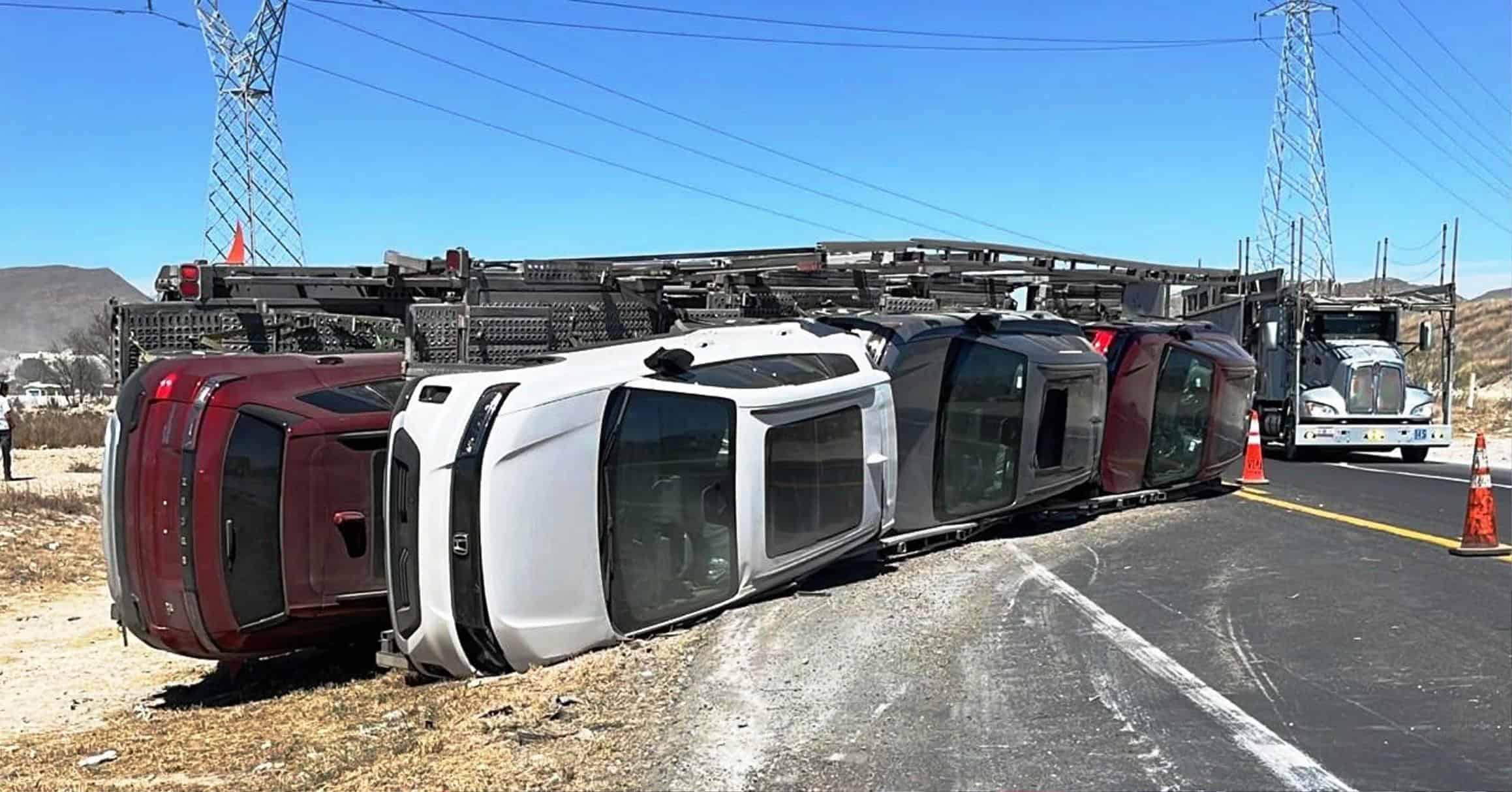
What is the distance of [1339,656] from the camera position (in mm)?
6980

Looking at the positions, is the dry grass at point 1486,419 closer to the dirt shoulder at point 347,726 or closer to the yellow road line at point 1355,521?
the yellow road line at point 1355,521

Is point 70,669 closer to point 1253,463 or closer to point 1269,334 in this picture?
point 1253,463

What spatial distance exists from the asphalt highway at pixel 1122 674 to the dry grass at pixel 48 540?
10.4 metres

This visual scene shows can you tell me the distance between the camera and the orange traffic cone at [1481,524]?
397 inches

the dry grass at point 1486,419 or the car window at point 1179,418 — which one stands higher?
the car window at point 1179,418

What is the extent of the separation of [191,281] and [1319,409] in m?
18.8

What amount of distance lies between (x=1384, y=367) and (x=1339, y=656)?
1715cm

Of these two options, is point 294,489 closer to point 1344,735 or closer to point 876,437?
point 876,437

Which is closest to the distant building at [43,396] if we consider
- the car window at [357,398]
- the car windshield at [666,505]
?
the car window at [357,398]

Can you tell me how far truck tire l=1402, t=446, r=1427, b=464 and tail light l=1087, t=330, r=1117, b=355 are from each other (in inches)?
458

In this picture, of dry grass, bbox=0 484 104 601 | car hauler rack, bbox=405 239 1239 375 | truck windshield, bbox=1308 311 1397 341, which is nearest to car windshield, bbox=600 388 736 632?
car hauler rack, bbox=405 239 1239 375

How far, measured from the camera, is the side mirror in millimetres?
22297

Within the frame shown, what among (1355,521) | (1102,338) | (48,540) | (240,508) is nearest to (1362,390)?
(1355,521)

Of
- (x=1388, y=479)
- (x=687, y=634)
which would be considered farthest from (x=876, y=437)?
(x=1388, y=479)
